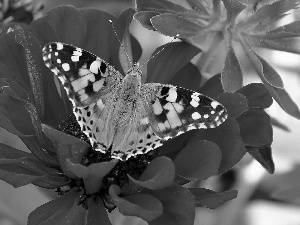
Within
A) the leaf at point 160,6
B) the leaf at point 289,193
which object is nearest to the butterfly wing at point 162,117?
the leaf at point 160,6

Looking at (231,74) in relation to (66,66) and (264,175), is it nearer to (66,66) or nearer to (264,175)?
(66,66)

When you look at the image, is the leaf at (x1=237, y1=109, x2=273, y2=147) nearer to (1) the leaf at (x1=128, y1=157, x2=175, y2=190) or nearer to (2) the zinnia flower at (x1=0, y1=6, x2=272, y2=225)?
(2) the zinnia flower at (x1=0, y1=6, x2=272, y2=225)

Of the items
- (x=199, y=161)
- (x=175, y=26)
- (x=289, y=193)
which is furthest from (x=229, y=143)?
(x=289, y=193)

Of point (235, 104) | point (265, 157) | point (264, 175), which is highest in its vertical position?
point (235, 104)

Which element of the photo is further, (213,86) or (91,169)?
(213,86)

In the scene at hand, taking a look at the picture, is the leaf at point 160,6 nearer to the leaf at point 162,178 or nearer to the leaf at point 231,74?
the leaf at point 231,74

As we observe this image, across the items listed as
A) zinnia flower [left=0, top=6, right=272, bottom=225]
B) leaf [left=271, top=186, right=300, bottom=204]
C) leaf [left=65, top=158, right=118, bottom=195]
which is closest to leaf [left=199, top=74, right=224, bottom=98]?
zinnia flower [left=0, top=6, right=272, bottom=225]

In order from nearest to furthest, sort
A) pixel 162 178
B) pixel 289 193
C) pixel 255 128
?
pixel 162 178, pixel 255 128, pixel 289 193

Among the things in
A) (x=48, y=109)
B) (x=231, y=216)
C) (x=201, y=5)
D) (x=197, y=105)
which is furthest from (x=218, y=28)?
(x=231, y=216)
